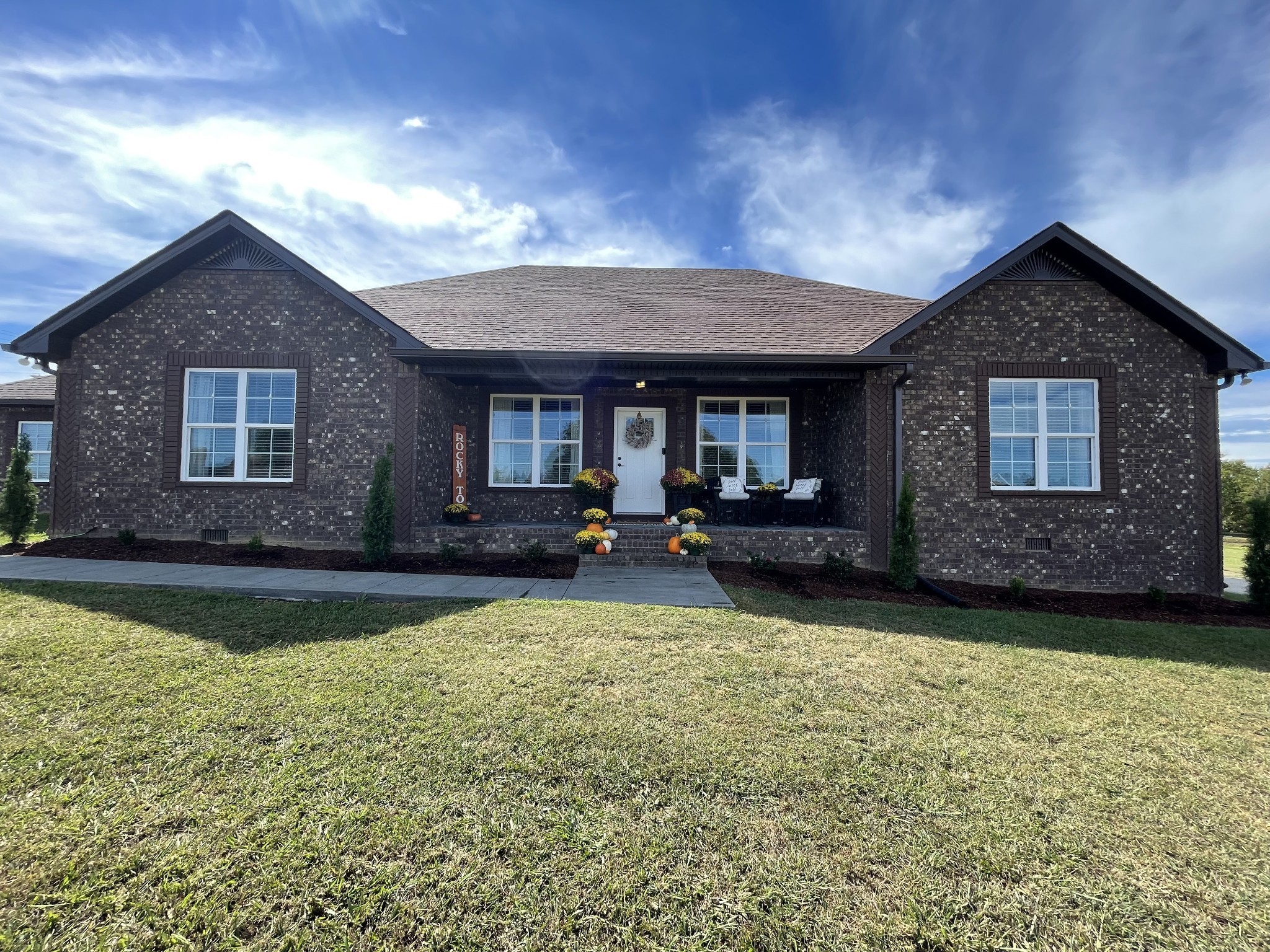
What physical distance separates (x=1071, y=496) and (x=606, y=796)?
9.26 meters

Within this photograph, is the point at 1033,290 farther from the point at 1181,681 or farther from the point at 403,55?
the point at 403,55

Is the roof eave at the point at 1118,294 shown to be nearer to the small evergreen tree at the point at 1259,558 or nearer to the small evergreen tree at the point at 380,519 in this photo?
the small evergreen tree at the point at 1259,558

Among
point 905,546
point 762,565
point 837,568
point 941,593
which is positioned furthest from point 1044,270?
point 762,565

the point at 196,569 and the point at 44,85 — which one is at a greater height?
the point at 44,85

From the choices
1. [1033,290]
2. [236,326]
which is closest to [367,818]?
[236,326]

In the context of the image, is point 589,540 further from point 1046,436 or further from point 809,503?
point 1046,436

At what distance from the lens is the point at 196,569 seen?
21.5ft

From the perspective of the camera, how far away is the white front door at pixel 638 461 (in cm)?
1028

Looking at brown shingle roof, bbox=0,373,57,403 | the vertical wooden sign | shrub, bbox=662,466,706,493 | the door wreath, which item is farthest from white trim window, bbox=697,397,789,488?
brown shingle roof, bbox=0,373,57,403

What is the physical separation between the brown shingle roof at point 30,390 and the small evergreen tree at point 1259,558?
80.2 ft

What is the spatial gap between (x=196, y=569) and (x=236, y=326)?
425 centimetres

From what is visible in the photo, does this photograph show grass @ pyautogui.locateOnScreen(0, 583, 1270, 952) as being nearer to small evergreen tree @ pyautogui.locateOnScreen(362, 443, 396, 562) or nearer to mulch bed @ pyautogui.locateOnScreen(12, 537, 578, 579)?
mulch bed @ pyautogui.locateOnScreen(12, 537, 578, 579)

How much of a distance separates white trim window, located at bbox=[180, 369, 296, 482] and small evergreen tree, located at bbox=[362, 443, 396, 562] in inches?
90.7

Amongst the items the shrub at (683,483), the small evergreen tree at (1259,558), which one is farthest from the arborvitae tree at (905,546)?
the small evergreen tree at (1259,558)
